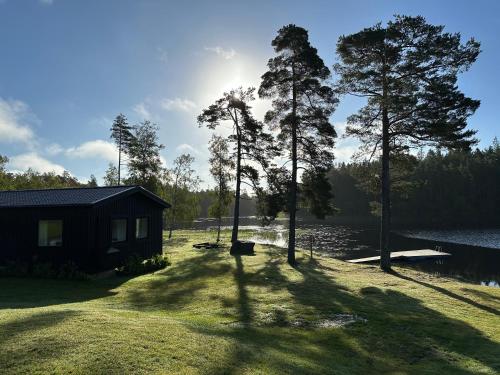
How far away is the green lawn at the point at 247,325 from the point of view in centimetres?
677

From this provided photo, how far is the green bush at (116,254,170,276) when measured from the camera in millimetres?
19947

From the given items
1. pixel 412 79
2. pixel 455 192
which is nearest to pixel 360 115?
pixel 412 79

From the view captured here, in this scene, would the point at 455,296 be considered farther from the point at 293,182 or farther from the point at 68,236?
the point at 68,236

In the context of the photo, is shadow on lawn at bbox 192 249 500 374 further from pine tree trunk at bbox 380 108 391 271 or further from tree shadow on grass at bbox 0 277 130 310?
pine tree trunk at bbox 380 108 391 271

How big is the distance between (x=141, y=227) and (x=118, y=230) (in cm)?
246

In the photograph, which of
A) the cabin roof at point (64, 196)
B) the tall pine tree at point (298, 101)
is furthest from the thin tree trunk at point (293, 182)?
the cabin roof at point (64, 196)

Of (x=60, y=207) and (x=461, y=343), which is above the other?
(x=60, y=207)

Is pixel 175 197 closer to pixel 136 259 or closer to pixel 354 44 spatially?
pixel 136 259

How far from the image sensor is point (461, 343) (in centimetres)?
1018

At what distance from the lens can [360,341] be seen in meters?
9.98

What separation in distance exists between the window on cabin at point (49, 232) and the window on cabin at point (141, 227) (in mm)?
4585

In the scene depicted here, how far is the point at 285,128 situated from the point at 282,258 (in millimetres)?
8772

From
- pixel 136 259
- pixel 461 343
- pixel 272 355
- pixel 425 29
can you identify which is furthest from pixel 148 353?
pixel 425 29

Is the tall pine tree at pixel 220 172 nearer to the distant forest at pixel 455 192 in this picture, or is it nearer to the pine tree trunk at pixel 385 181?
the pine tree trunk at pixel 385 181
